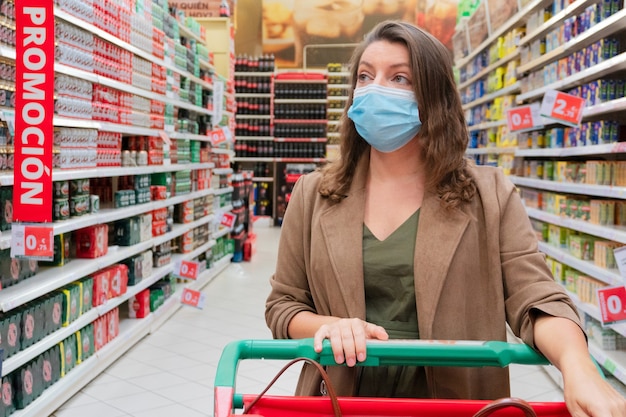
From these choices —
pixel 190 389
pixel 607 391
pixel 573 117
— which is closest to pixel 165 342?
pixel 190 389

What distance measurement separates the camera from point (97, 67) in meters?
4.64

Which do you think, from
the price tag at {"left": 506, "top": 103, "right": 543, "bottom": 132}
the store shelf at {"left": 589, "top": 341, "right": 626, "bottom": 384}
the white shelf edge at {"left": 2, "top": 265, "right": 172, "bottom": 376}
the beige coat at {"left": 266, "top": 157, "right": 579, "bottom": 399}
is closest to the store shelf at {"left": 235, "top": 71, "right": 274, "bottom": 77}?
the white shelf edge at {"left": 2, "top": 265, "right": 172, "bottom": 376}

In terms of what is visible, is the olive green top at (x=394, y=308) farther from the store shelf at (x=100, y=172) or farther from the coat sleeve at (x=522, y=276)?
the store shelf at (x=100, y=172)

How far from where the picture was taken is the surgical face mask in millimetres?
1601

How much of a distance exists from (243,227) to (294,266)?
9.27m

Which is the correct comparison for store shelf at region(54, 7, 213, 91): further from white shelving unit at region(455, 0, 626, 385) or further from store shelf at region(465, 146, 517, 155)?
store shelf at region(465, 146, 517, 155)

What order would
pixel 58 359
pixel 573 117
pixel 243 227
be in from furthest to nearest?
pixel 243 227, pixel 573 117, pixel 58 359

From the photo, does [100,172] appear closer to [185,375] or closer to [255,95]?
[185,375]

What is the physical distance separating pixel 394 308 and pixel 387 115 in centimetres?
42

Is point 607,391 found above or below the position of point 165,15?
below

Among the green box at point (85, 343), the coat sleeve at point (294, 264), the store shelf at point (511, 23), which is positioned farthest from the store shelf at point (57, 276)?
the store shelf at point (511, 23)

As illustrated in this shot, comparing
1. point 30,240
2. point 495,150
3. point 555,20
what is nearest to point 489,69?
point 495,150

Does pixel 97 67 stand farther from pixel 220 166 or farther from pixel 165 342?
pixel 220 166

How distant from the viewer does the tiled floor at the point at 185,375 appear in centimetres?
418
